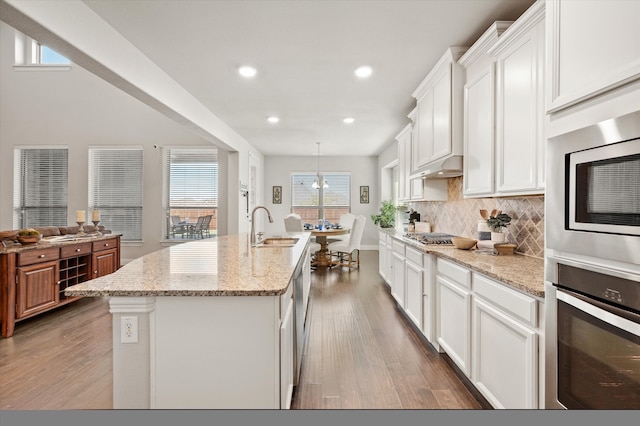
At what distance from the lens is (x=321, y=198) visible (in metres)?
9.06

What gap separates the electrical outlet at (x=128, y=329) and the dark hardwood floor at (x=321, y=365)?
873 millimetres

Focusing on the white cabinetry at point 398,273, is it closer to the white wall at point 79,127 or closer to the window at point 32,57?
the white wall at point 79,127

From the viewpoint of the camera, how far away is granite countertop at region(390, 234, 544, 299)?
1584mm

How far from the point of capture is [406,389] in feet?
7.27

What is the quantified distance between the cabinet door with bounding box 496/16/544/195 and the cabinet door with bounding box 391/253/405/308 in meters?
1.62

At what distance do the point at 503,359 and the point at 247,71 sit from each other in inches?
125

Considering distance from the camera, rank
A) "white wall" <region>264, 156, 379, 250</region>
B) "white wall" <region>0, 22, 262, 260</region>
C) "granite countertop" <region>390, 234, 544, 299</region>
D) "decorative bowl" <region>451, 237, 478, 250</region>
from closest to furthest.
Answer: "granite countertop" <region>390, 234, 544, 299</region>
"decorative bowl" <region>451, 237, 478, 250</region>
"white wall" <region>0, 22, 262, 260</region>
"white wall" <region>264, 156, 379, 250</region>

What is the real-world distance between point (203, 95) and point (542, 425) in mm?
4508

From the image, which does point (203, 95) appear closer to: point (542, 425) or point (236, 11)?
point (236, 11)

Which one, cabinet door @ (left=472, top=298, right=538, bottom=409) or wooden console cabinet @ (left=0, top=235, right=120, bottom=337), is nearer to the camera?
cabinet door @ (left=472, top=298, right=538, bottom=409)

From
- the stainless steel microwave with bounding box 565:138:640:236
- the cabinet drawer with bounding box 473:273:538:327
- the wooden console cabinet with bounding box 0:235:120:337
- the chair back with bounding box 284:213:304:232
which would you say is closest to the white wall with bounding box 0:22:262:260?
the chair back with bounding box 284:213:304:232

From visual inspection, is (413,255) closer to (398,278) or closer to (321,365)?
(398,278)

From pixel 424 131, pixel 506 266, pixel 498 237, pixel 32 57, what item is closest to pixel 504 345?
pixel 506 266

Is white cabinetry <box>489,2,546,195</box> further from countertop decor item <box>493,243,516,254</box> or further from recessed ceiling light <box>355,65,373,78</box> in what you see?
recessed ceiling light <box>355,65,373,78</box>
